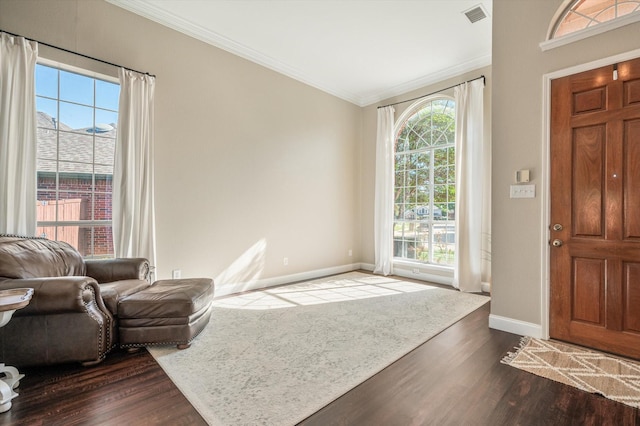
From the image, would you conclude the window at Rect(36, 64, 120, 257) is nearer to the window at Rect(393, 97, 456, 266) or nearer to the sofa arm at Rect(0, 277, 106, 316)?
the sofa arm at Rect(0, 277, 106, 316)

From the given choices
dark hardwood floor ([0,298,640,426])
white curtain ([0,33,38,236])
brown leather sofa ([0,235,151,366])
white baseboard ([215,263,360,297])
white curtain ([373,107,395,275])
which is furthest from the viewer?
white curtain ([373,107,395,275])

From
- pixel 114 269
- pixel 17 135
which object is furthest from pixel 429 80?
pixel 17 135

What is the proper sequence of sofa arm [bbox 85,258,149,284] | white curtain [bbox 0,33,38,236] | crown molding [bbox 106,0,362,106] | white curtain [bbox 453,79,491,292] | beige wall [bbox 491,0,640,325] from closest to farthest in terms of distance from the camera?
1. white curtain [bbox 0,33,38,236]
2. beige wall [bbox 491,0,640,325]
3. sofa arm [bbox 85,258,149,284]
4. crown molding [bbox 106,0,362,106]
5. white curtain [bbox 453,79,491,292]

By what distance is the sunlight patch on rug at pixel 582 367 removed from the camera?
1.98 meters

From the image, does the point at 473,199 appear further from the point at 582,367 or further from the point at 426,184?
the point at 582,367

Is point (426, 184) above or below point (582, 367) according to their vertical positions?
above

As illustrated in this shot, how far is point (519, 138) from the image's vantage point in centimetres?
292

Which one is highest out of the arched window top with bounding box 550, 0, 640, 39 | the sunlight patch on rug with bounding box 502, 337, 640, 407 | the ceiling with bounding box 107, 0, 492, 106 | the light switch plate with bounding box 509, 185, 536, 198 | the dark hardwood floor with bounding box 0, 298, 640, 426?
the ceiling with bounding box 107, 0, 492, 106

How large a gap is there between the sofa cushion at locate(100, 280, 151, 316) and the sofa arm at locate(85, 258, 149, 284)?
0.12 m

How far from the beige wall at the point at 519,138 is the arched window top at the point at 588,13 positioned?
0.12 meters

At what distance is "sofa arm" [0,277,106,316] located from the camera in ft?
6.77

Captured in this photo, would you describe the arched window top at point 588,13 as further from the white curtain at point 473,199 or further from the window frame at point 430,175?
the window frame at point 430,175

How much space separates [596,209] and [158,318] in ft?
12.5

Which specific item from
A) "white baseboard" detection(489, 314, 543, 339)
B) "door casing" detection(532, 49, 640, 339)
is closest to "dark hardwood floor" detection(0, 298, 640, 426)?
"white baseboard" detection(489, 314, 543, 339)
